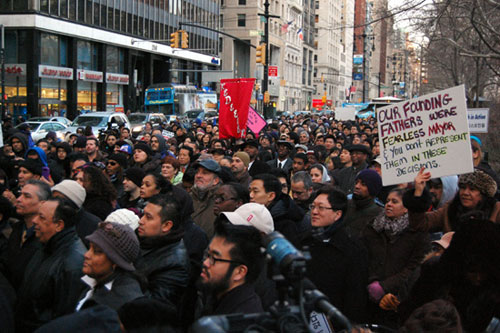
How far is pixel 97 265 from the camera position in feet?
12.2

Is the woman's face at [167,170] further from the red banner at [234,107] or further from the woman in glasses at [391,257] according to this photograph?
the red banner at [234,107]

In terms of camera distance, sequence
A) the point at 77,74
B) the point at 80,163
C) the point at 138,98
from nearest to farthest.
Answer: the point at 80,163 → the point at 77,74 → the point at 138,98

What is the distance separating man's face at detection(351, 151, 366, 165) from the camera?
30.7 feet

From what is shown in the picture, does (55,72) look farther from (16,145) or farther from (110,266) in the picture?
(110,266)

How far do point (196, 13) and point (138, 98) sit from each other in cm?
1381

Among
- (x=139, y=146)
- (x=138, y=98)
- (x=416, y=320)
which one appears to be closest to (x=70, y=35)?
(x=138, y=98)

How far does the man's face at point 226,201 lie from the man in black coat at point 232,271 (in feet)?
7.64

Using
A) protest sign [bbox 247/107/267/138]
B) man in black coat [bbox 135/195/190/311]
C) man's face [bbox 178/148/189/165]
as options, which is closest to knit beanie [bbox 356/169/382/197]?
man in black coat [bbox 135/195/190/311]

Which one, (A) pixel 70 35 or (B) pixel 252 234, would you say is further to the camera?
(A) pixel 70 35

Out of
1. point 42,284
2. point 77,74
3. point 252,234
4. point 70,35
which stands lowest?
point 42,284

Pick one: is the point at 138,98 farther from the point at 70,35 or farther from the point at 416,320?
the point at 416,320

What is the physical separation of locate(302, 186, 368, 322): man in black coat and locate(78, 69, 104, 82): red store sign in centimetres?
4295

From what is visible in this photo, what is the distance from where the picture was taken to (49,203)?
4.54 meters

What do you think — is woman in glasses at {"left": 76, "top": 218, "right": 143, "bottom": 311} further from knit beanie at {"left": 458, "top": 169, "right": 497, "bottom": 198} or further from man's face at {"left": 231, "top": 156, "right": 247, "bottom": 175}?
man's face at {"left": 231, "top": 156, "right": 247, "bottom": 175}
